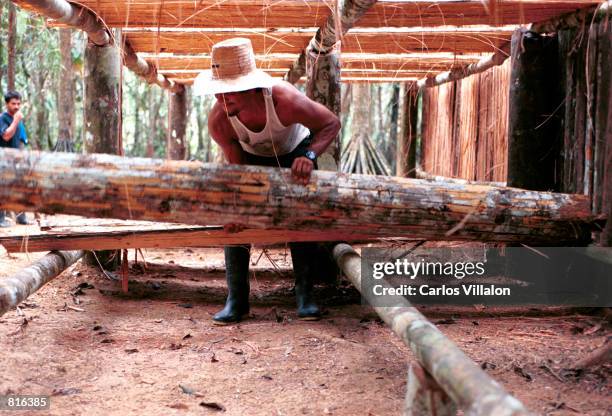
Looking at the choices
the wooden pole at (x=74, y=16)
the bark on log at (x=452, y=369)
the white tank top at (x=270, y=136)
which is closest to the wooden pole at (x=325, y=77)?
the white tank top at (x=270, y=136)

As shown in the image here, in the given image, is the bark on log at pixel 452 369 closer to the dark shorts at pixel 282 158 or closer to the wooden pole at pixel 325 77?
the dark shorts at pixel 282 158

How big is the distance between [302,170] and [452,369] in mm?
1623

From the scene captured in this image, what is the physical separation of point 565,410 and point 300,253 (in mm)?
2273

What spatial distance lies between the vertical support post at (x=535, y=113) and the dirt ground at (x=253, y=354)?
1157mm

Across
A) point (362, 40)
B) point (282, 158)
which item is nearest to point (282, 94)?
point (282, 158)

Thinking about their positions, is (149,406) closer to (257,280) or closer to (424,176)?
(257,280)

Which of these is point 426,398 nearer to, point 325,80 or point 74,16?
point 325,80

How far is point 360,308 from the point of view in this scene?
4848 mm

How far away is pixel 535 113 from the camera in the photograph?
503 cm

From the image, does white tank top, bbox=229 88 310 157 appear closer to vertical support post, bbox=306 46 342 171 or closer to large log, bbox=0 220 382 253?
large log, bbox=0 220 382 253

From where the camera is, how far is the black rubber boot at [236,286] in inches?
173

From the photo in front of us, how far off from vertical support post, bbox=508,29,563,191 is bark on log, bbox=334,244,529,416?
2529mm

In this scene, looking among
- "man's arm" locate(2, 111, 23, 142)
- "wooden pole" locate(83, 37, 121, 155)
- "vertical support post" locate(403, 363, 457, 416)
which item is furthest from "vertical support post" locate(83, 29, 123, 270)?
"vertical support post" locate(403, 363, 457, 416)

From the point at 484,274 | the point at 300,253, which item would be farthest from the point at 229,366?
the point at 484,274
